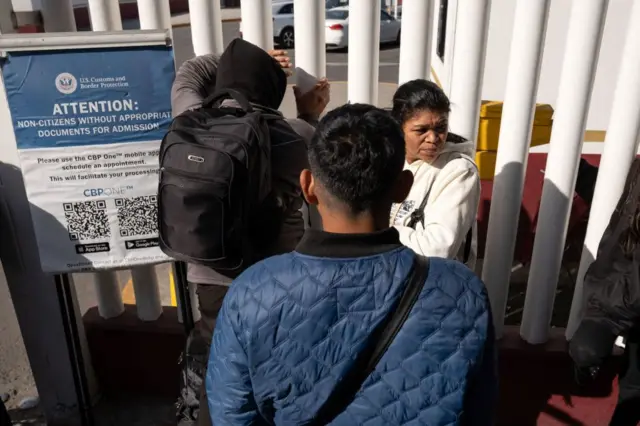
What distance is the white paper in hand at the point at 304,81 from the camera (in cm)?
267

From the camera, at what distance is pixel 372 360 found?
135cm

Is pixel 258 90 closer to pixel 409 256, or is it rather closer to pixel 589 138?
pixel 409 256

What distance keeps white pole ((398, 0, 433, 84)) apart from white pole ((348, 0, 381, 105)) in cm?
12

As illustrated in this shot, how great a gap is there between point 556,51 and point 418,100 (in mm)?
2394

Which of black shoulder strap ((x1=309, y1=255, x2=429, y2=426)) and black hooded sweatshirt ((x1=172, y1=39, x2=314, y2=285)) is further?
black hooded sweatshirt ((x1=172, y1=39, x2=314, y2=285))

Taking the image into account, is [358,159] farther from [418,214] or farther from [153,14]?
[153,14]

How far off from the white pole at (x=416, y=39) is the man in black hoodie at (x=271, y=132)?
572mm

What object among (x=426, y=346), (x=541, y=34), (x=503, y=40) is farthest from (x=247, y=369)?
(x=503, y=40)

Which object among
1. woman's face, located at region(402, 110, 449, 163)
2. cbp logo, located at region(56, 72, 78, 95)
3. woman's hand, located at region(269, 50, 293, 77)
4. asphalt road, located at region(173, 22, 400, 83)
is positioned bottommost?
asphalt road, located at region(173, 22, 400, 83)

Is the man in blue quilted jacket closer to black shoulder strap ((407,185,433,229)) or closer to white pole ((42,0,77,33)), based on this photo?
black shoulder strap ((407,185,433,229))

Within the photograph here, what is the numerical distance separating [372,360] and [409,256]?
0.24 m

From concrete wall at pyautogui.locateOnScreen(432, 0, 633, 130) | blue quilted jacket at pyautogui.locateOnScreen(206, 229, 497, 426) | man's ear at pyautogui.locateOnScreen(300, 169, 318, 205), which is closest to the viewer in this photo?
blue quilted jacket at pyautogui.locateOnScreen(206, 229, 497, 426)

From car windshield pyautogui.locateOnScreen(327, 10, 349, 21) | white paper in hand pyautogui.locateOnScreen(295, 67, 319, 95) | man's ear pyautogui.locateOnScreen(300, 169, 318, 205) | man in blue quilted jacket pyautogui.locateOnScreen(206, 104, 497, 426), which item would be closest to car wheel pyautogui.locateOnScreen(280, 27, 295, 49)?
car windshield pyautogui.locateOnScreen(327, 10, 349, 21)

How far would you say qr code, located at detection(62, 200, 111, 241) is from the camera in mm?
2598
